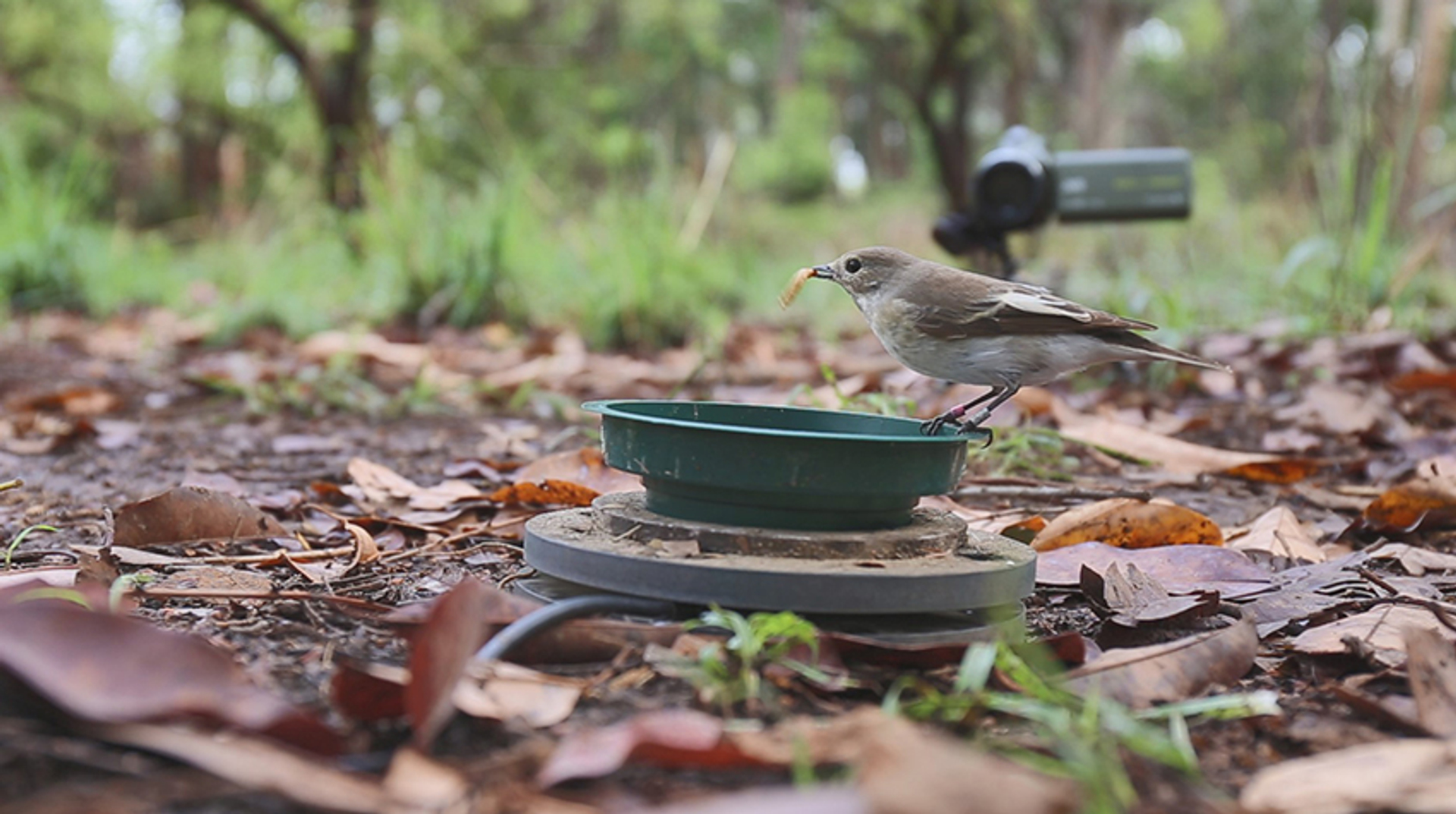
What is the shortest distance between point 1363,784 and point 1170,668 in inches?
15.3

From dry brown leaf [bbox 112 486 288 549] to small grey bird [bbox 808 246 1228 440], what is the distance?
1.30 meters

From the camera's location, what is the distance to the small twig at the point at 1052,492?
8.96 ft

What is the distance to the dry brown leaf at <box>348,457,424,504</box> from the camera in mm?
2686

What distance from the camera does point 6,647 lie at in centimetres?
123

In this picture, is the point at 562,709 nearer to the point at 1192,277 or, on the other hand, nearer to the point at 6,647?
the point at 6,647

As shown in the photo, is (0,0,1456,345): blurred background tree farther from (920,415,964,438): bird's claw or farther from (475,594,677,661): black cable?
(475,594,677,661): black cable

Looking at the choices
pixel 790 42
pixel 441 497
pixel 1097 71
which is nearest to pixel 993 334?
pixel 441 497

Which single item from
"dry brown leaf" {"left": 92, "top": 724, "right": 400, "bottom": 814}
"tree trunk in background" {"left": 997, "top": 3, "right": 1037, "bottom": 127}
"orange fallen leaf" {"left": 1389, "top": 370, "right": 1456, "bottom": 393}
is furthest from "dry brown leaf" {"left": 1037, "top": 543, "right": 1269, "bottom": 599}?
"tree trunk in background" {"left": 997, "top": 3, "right": 1037, "bottom": 127}

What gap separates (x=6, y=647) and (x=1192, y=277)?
6375mm

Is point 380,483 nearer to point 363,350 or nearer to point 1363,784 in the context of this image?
point 1363,784

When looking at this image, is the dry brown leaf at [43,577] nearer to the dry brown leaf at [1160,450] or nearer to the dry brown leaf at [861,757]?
the dry brown leaf at [861,757]

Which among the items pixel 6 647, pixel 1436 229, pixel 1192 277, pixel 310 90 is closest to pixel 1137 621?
pixel 6 647

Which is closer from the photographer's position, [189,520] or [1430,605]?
[1430,605]

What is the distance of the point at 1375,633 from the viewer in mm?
1856
